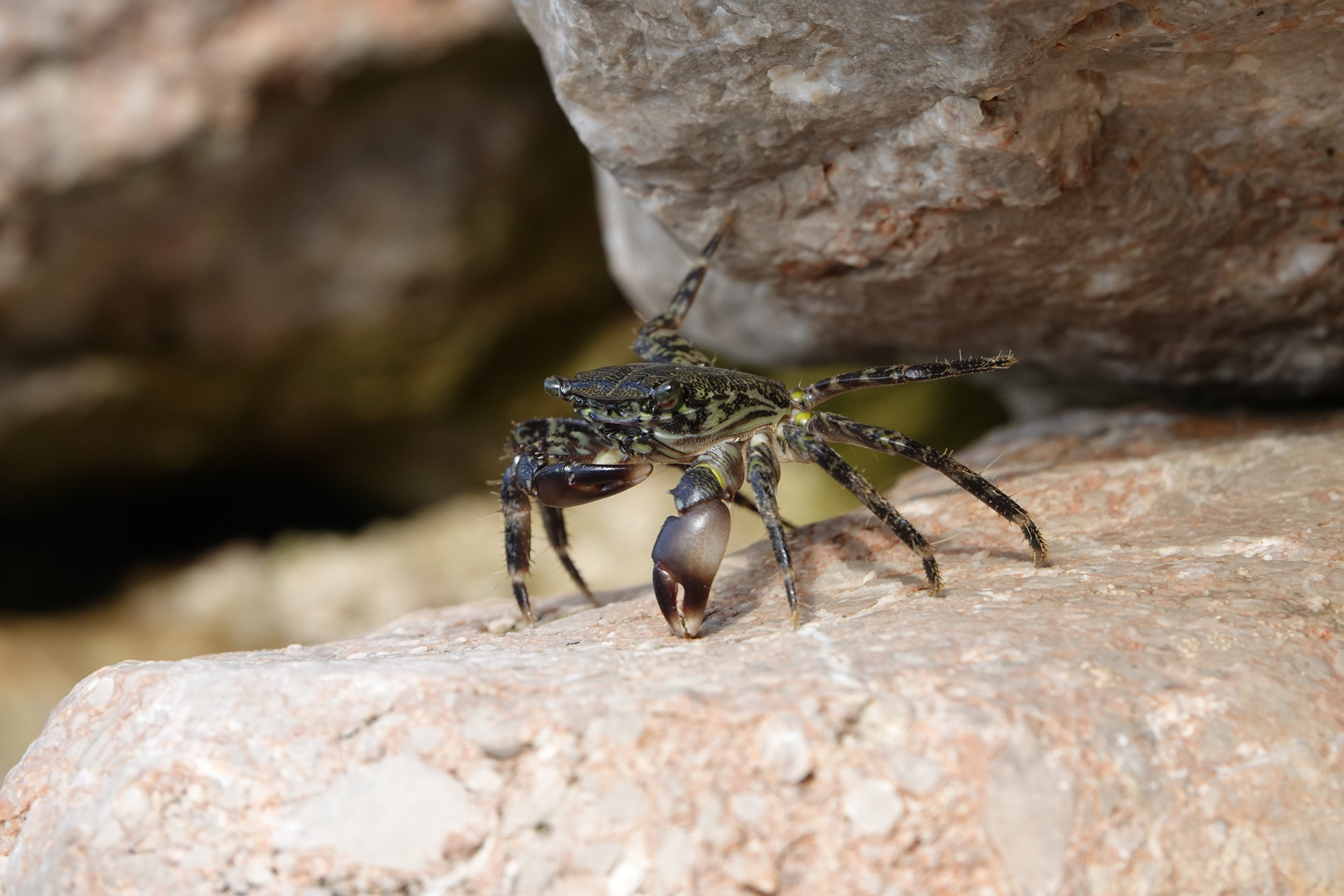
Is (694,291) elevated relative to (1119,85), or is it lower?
lower

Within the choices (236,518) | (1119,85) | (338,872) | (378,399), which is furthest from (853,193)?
(236,518)

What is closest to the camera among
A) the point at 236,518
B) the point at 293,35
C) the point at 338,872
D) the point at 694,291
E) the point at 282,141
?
the point at 338,872

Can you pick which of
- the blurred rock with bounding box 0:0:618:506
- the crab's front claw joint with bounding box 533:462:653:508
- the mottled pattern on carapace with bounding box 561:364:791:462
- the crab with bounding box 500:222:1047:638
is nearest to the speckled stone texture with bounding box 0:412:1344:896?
the crab with bounding box 500:222:1047:638

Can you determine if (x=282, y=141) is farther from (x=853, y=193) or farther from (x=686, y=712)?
(x=686, y=712)

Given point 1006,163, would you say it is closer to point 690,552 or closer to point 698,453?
point 698,453

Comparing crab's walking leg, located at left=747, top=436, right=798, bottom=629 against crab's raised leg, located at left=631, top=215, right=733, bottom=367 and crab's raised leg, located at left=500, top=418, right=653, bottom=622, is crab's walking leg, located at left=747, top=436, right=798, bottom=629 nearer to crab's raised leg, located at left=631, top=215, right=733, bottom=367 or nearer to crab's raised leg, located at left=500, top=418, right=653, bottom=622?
crab's raised leg, located at left=500, top=418, right=653, bottom=622

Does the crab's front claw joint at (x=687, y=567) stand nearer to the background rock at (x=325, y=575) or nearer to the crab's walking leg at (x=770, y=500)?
the crab's walking leg at (x=770, y=500)
